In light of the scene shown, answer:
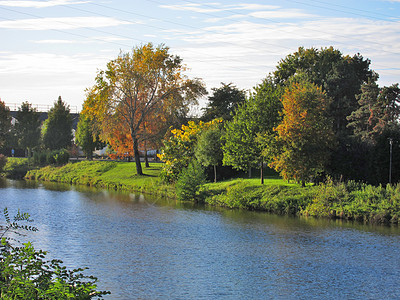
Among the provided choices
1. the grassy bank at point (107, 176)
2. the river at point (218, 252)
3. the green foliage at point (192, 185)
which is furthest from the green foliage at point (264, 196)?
the grassy bank at point (107, 176)

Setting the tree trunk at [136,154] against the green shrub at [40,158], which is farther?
the green shrub at [40,158]

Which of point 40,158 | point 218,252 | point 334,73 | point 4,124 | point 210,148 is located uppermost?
point 334,73

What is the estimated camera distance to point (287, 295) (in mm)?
19547

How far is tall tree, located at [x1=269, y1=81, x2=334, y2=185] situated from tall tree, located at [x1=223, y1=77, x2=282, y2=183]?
9.46 feet

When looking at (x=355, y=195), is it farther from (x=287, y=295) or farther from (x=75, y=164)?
(x=75, y=164)

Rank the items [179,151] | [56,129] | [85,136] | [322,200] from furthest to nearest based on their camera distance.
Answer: [56,129], [85,136], [179,151], [322,200]

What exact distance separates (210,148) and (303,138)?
1133cm

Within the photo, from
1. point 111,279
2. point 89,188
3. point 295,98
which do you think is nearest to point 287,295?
point 111,279

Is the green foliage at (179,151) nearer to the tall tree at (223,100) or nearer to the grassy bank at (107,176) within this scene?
the grassy bank at (107,176)

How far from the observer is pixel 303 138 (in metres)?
40.3

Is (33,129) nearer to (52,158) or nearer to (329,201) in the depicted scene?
(52,158)

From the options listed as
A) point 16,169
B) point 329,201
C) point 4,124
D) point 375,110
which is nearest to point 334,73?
point 375,110

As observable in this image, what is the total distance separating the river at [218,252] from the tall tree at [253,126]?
20.0ft

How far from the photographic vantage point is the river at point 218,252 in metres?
20.3
